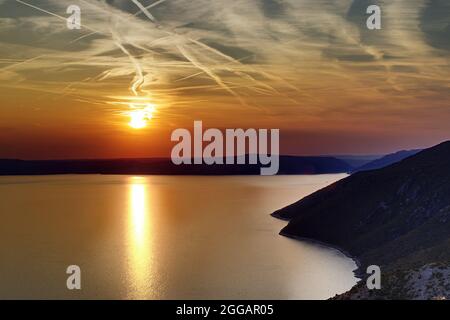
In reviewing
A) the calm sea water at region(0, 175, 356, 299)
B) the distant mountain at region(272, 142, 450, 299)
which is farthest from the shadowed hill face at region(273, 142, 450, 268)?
the calm sea water at region(0, 175, 356, 299)

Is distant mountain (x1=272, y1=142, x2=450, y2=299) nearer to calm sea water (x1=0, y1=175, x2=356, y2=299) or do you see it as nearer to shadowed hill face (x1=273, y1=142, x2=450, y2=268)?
shadowed hill face (x1=273, y1=142, x2=450, y2=268)

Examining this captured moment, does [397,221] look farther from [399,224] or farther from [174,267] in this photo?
[174,267]

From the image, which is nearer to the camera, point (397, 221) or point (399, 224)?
point (399, 224)

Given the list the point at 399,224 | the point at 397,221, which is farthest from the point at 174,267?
the point at 397,221

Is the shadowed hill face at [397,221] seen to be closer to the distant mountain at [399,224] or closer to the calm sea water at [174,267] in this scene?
the distant mountain at [399,224]

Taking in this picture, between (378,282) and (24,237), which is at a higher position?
(24,237)

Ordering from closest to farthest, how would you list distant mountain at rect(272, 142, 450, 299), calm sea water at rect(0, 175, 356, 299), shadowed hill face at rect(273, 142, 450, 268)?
calm sea water at rect(0, 175, 356, 299)
distant mountain at rect(272, 142, 450, 299)
shadowed hill face at rect(273, 142, 450, 268)

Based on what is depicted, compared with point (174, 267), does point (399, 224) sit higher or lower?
higher

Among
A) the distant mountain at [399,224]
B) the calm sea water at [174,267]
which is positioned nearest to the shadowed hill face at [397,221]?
the distant mountain at [399,224]

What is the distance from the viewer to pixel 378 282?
53469 millimetres

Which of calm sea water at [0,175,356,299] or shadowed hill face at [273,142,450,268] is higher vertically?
shadowed hill face at [273,142,450,268]
